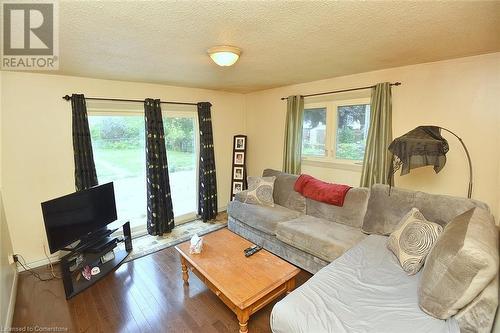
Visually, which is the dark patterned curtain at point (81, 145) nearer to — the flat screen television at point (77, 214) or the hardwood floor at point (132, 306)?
the flat screen television at point (77, 214)

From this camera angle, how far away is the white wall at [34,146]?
2607mm

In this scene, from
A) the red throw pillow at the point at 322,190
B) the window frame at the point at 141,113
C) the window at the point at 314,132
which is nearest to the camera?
the red throw pillow at the point at 322,190

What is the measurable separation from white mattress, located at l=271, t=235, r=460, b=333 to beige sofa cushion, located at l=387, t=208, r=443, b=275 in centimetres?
8

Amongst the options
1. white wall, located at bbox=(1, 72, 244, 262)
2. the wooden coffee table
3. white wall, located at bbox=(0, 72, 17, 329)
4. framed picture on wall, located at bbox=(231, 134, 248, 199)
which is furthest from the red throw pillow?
white wall, located at bbox=(0, 72, 17, 329)

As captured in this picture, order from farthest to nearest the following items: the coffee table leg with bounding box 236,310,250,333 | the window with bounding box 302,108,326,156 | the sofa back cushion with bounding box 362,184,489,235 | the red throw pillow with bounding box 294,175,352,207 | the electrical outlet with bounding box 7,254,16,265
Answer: the window with bounding box 302,108,326,156
the red throw pillow with bounding box 294,175,352,207
the electrical outlet with bounding box 7,254,16,265
the sofa back cushion with bounding box 362,184,489,235
the coffee table leg with bounding box 236,310,250,333

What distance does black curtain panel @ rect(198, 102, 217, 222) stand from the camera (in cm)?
411

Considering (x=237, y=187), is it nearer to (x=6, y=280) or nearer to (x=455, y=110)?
(x=6, y=280)

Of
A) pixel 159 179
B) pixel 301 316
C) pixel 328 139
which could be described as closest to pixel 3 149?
pixel 159 179

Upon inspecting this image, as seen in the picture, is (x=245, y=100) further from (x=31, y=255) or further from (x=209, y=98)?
(x=31, y=255)

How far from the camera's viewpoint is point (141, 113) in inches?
139

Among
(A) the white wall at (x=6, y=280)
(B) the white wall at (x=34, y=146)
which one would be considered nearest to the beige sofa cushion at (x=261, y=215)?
(B) the white wall at (x=34, y=146)

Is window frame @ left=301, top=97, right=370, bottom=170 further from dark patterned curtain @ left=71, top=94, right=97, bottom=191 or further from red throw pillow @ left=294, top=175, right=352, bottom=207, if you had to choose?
dark patterned curtain @ left=71, top=94, right=97, bottom=191

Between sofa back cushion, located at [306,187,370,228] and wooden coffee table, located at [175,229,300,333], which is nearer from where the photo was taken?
wooden coffee table, located at [175,229,300,333]

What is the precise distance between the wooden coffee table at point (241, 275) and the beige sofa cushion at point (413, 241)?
33.3 inches
